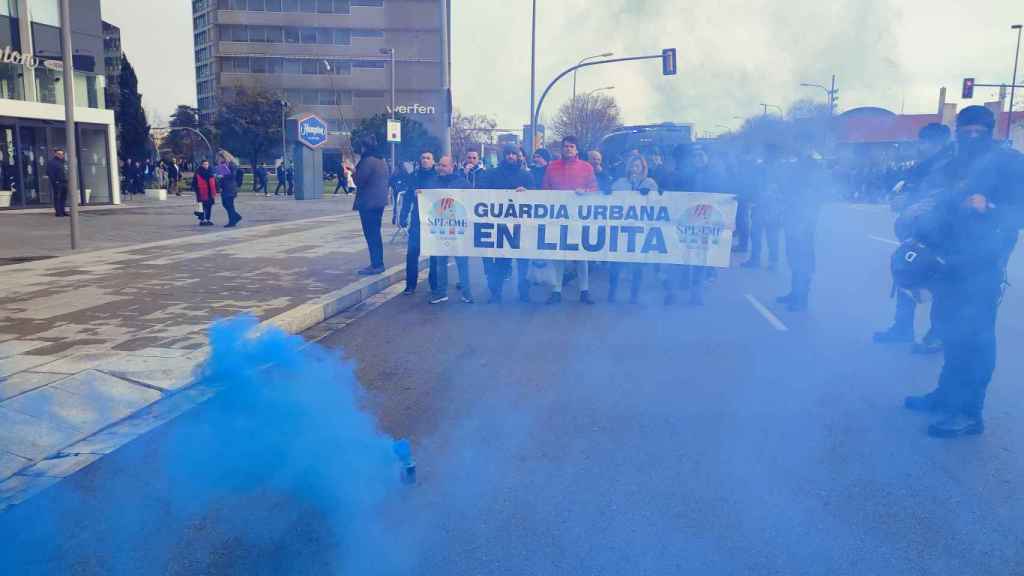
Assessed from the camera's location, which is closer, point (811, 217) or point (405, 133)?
point (811, 217)

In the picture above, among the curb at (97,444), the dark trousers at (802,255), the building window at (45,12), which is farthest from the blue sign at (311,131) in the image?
the curb at (97,444)

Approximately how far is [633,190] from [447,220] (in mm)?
2308

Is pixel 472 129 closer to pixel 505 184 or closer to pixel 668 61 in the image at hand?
pixel 668 61

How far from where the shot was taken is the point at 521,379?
6074 mm

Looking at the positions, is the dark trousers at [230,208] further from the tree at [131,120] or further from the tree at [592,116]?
the tree at [592,116]

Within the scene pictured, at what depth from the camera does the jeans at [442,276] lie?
9.84 meters

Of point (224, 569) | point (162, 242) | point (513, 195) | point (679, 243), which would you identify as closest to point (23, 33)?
point (162, 242)

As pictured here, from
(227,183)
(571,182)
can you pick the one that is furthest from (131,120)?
(571,182)

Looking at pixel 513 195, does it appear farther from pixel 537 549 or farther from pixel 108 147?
pixel 108 147

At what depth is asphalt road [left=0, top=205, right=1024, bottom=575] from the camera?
3318 millimetres

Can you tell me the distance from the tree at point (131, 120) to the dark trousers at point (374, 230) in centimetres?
5124

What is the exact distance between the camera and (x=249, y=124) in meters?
65.2

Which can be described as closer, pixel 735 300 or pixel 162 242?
pixel 735 300

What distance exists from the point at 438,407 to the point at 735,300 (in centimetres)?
559
